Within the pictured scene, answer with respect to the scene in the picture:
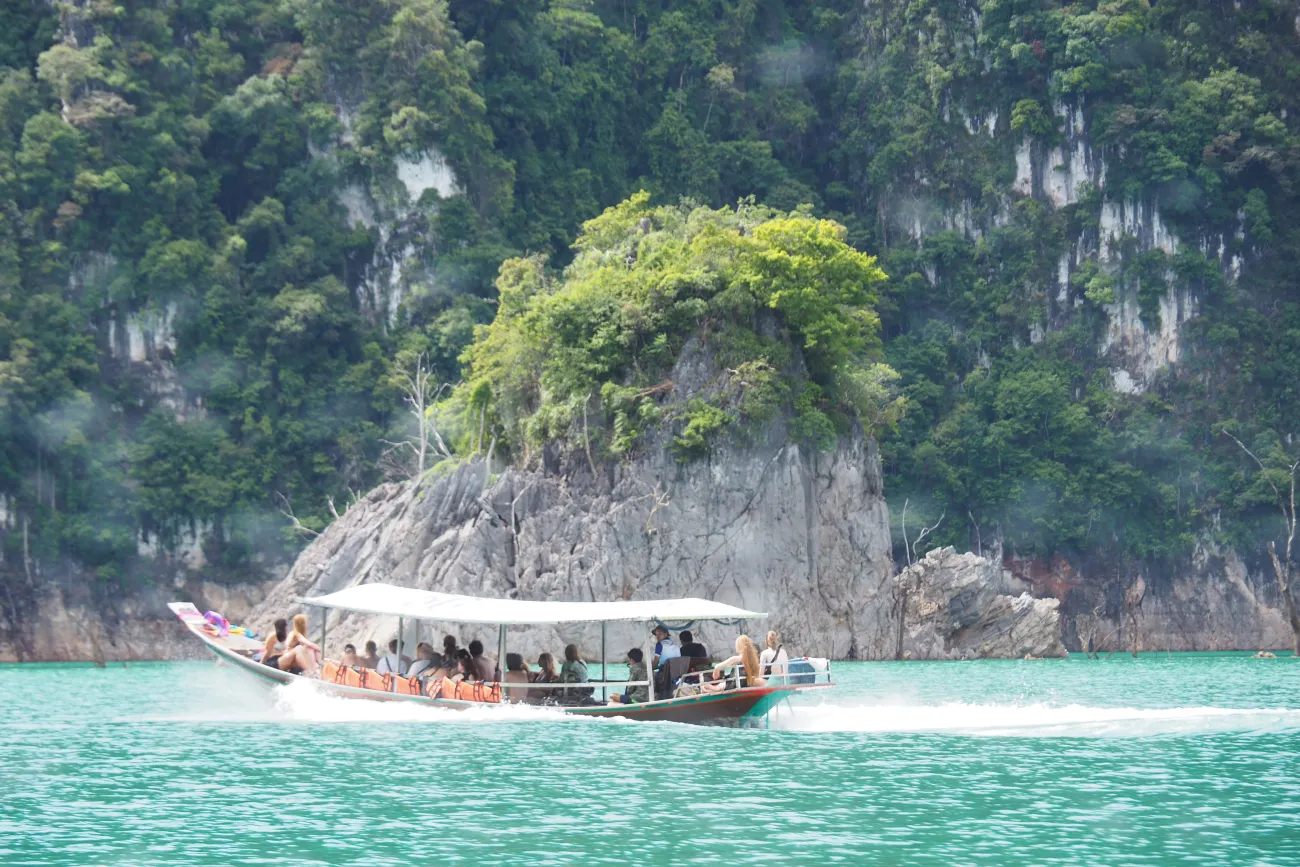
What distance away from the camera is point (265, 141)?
71.7 m

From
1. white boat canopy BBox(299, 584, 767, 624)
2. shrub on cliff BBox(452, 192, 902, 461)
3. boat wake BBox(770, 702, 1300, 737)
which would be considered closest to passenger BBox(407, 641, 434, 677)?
white boat canopy BBox(299, 584, 767, 624)

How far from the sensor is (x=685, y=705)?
87.5 ft

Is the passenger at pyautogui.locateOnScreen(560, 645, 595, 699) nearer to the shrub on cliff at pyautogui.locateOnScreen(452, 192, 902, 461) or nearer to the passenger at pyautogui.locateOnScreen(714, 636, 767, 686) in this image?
the passenger at pyautogui.locateOnScreen(714, 636, 767, 686)

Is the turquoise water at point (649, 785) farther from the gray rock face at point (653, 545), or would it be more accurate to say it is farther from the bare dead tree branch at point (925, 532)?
the bare dead tree branch at point (925, 532)

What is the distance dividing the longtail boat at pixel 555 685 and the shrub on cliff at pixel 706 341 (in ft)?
73.9

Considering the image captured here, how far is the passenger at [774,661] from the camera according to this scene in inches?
1034

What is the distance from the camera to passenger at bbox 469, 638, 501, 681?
28969 millimetres

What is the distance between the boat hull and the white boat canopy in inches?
47.2

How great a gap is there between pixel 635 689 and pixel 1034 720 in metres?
6.26

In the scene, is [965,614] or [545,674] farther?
[965,614]

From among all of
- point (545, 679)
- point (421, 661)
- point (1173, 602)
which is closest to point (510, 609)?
point (545, 679)

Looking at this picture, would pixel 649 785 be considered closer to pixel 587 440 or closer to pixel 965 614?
pixel 587 440

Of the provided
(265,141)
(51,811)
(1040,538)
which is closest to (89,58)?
(265,141)

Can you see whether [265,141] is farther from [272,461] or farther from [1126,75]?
[1126,75]
